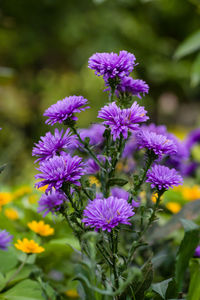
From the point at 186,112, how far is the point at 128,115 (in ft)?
19.7

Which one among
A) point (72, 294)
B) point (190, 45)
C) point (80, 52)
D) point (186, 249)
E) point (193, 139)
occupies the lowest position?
point (72, 294)

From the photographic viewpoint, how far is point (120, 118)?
0.55m

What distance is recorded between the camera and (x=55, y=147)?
23.0 inches

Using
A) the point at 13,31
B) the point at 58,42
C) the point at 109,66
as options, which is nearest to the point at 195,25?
the point at 58,42

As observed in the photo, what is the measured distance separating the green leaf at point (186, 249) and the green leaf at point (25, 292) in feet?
0.94

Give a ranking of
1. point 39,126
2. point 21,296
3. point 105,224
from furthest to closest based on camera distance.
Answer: point 39,126 → point 21,296 → point 105,224

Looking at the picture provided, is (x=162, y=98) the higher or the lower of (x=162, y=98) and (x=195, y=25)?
the lower

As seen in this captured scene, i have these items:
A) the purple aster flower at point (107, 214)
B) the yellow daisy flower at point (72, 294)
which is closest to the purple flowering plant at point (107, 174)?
the purple aster flower at point (107, 214)

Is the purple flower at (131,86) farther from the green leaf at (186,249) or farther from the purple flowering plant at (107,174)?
the green leaf at (186,249)

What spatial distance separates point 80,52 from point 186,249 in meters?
5.10

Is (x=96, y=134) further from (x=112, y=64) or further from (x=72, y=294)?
(x=72, y=294)

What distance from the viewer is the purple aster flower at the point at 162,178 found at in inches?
22.5

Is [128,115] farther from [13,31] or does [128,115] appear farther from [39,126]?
[13,31]

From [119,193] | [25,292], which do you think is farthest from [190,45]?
[25,292]
